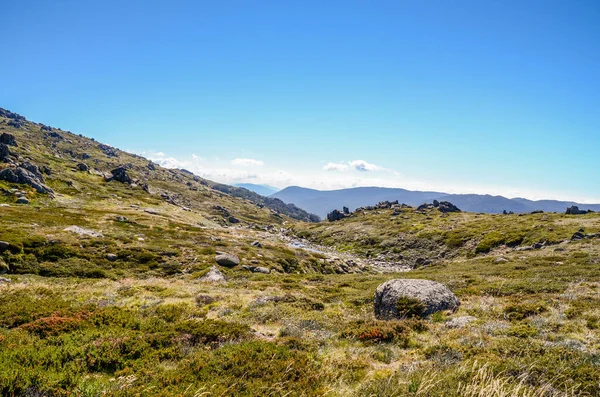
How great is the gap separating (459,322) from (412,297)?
3027 millimetres

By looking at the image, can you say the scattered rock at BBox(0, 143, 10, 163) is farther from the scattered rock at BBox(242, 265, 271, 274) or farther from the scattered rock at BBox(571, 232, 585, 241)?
the scattered rock at BBox(571, 232, 585, 241)

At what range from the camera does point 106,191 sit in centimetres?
14000

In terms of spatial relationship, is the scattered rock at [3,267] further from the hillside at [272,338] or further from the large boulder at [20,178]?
the large boulder at [20,178]

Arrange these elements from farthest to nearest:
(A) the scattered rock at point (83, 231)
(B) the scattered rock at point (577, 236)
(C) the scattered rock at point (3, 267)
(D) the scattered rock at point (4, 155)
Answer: (D) the scattered rock at point (4, 155) < (B) the scattered rock at point (577, 236) < (A) the scattered rock at point (83, 231) < (C) the scattered rock at point (3, 267)

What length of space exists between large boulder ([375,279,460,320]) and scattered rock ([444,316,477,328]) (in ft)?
5.40

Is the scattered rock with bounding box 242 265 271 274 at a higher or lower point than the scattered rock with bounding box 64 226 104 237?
lower

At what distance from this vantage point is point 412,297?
1891 centimetres

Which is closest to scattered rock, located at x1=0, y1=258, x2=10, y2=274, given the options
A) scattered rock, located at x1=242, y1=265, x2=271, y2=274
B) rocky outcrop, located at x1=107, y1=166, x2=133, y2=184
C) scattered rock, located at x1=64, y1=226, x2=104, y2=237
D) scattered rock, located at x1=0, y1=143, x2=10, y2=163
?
scattered rock, located at x1=64, y1=226, x2=104, y2=237

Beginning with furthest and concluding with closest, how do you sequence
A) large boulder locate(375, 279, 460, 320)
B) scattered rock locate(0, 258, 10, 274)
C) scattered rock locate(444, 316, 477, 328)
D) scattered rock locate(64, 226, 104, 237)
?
scattered rock locate(64, 226, 104, 237) < scattered rock locate(0, 258, 10, 274) < large boulder locate(375, 279, 460, 320) < scattered rock locate(444, 316, 477, 328)

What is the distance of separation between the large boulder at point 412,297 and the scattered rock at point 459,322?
1646 mm

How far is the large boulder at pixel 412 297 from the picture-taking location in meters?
18.7

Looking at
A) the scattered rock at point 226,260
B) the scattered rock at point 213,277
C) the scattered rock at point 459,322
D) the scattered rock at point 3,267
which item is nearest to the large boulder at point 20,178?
the scattered rock at point 3,267

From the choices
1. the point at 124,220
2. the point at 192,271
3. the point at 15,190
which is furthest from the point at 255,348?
the point at 15,190

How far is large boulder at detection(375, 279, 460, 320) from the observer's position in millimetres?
18672
